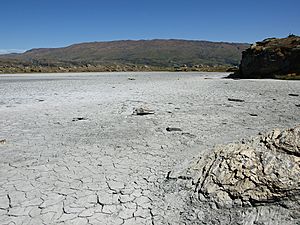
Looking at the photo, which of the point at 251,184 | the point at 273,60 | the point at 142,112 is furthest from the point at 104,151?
the point at 273,60

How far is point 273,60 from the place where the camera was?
2206 centimetres

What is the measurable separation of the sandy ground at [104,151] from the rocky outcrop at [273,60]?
12.1m

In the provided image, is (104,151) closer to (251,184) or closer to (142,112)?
(251,184)

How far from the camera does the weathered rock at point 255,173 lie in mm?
3061

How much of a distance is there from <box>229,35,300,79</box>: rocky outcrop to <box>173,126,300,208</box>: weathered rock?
18.8 meters

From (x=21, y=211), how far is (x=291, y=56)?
73.7 ft

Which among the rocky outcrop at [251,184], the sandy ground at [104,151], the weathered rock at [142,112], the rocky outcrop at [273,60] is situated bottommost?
the sandy ground at [104,151]

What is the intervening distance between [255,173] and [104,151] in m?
3.08

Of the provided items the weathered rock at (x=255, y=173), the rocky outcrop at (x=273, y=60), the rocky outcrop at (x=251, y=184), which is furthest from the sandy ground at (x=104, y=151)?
the rocky outcrop at (x=273, y=60)

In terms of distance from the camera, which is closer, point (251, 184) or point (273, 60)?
point (251, 184)

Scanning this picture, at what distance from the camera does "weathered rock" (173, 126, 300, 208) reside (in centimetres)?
306

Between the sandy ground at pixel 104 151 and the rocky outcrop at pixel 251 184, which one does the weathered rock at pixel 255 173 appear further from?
the sandy ground at pixel 104 151

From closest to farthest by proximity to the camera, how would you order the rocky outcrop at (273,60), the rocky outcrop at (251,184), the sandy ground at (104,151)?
the rocky outcrop at (251,184) < the sandy ground at (104,151) < the rocky outcrop at (273,60)

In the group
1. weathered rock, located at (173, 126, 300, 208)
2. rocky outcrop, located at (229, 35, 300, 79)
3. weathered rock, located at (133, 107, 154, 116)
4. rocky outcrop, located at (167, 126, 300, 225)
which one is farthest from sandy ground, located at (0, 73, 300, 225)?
rocky outcrop, located at (229, 35, 300, 79)
